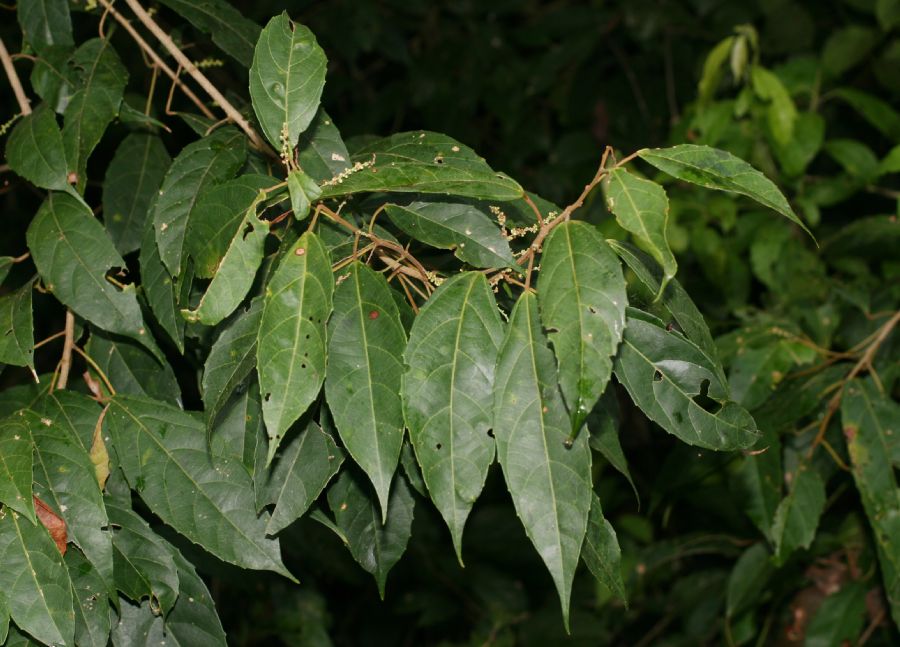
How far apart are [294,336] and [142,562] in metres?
0.39

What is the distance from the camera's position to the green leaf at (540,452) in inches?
34.0

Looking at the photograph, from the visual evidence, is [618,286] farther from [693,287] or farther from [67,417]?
[693,287]

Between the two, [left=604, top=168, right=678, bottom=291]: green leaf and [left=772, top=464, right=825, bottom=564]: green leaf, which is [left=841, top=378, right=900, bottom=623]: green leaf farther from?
[left=604, top=168, right=678, bottom=291]: green leaf

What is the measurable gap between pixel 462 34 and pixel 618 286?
2327mm

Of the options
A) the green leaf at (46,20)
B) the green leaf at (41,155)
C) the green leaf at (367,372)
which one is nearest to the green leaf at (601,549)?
the green leaf at (367,372)

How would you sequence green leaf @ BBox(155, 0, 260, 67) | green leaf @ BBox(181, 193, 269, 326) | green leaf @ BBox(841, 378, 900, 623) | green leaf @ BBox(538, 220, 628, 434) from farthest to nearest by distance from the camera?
green leaf @ BBox(841, 378, 900, 623), green leaf @ BBox(155, 0, 260, 67), green leaf @ BBox(181, 193, 269, 326), green leaf @ BBox(538, 220, 628, 434)

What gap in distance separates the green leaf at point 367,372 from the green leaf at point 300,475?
13cm

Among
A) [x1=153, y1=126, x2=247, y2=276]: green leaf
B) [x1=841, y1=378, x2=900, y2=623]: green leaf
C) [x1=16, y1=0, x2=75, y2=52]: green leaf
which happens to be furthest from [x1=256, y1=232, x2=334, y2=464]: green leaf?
[x1=841, y1=378, x2=900, y2=623]: green leaf

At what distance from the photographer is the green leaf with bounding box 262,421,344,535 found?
40.8 inches

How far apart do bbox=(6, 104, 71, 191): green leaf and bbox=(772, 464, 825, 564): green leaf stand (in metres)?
1.29

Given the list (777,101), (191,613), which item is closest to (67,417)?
(191,613)

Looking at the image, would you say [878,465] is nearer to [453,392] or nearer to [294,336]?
[453,392]

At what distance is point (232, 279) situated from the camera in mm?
951

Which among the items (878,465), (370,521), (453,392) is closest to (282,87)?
(453,392)
